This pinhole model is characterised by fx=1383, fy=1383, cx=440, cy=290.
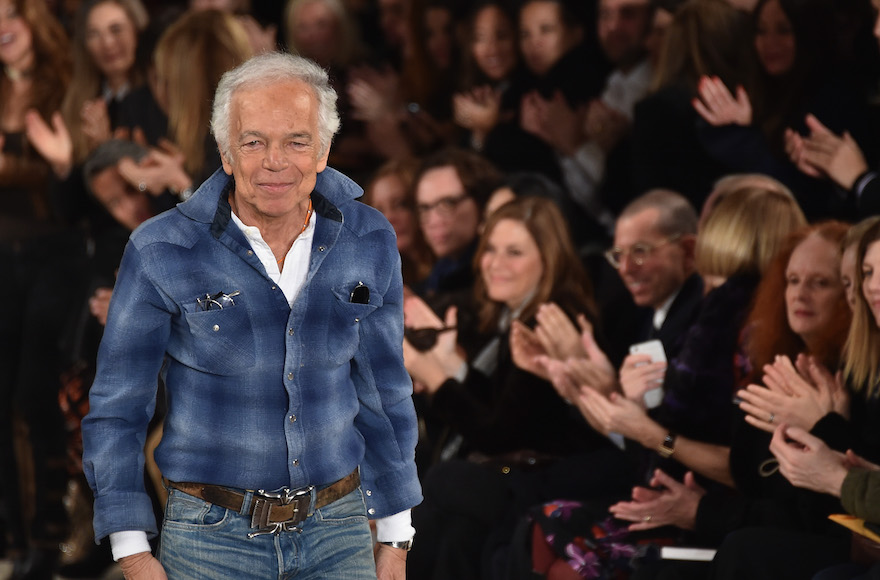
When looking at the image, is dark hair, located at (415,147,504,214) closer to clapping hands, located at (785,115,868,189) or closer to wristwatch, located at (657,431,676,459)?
clapping hands, located at (785,115,868,189)

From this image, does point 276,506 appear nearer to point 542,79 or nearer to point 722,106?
point 722,106

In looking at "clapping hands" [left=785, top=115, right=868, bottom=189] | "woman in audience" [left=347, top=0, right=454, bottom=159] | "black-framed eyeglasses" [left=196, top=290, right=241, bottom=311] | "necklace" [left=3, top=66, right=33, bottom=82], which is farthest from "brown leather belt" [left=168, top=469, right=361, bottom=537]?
"necklace" [left=3, top=66, right=33, bottom=82]

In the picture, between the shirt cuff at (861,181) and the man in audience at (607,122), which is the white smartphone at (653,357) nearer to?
the shirt cuff at (861,181)

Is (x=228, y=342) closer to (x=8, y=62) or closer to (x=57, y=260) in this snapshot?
(x=57, y=260)

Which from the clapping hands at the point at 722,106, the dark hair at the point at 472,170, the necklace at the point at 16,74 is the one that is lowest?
the dark hair at the point at 472,170

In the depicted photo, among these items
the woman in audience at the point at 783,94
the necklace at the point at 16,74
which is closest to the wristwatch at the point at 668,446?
the woman in audience at the point at 783,94

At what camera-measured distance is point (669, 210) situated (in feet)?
13.5

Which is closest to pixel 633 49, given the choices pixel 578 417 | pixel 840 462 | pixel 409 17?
pixel 409 17

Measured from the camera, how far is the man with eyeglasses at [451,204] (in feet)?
15.8

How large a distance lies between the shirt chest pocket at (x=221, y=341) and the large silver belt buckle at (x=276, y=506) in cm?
20

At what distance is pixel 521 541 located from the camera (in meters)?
3.68

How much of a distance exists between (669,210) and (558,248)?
35 centimetres

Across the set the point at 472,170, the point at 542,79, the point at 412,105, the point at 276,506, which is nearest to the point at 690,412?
the point at 472,170

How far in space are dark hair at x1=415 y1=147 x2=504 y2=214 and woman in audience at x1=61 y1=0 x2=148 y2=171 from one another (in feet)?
4.34
